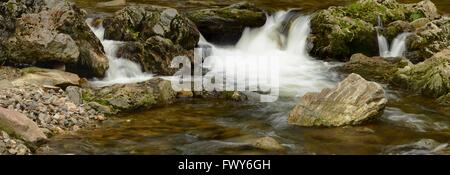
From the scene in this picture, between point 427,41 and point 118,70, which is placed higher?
point 427,41

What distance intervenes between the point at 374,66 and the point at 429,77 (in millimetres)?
3437

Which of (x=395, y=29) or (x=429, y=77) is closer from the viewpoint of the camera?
(x=429, y=77)

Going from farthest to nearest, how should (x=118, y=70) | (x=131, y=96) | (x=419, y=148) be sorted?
(x=118, y=70) < (x=131, y=96) < (x=419, y=148)

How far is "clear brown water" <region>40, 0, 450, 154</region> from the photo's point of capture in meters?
11.3

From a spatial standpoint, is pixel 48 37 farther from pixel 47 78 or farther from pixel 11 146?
pixel 11 146

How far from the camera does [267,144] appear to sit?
36.7 ft

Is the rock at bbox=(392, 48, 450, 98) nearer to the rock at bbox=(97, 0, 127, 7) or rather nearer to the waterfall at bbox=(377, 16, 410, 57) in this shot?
the waterfall at bbox=(377, 16, 410, 57)

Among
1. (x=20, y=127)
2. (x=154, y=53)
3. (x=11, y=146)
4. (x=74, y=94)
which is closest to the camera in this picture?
(x=11, y=146)

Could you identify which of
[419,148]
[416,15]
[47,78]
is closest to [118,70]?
[47,78]

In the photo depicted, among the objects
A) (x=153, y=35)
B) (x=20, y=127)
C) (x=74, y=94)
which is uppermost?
(x=153, y=35)

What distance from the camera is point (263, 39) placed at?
22.9 m

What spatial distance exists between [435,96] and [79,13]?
10632 mm

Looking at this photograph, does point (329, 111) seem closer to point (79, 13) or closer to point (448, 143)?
point (448, 143)

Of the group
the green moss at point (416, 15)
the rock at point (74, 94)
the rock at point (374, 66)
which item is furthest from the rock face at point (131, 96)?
the green moss at point (416, 15)
